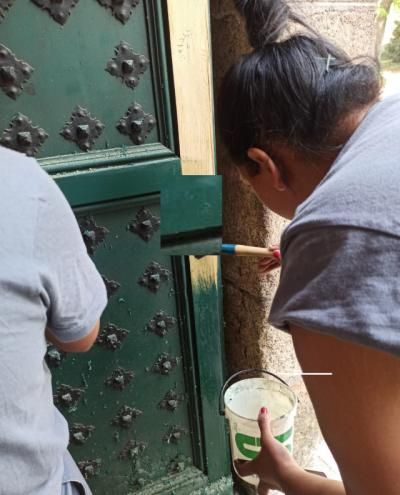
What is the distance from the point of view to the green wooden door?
0.91 meters

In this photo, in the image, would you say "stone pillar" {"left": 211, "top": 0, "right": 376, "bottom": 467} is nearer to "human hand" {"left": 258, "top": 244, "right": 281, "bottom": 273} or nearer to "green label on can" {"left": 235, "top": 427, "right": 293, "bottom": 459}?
"human hand" {"left": 258, "top": 244, "right": 281, "bottom": 273}

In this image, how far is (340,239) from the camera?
1.76 ft

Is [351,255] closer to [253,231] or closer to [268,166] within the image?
[268,166]

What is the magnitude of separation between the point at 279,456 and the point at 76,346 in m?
0.41

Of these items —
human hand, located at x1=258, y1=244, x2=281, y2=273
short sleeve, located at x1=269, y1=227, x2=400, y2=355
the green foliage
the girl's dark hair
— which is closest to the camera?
short sleeve, located at x1=269, y1=227, x2=400, y2=355

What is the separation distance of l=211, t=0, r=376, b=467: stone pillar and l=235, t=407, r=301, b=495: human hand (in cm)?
48

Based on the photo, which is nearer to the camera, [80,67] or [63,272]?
[63,272]

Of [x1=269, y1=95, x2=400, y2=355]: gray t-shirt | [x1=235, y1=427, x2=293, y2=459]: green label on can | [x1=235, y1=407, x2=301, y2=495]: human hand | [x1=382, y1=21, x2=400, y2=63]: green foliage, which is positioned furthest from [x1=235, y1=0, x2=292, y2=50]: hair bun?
[x1=382, y1=21, x2=400, y2=63]: green foliage

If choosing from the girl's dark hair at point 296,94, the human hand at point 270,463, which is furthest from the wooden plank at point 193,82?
the human hand at point 270,463

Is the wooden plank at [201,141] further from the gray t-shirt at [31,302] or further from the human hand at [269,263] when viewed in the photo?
the gray t-shirt at [31,302]

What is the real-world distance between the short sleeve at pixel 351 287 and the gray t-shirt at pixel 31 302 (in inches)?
11.7

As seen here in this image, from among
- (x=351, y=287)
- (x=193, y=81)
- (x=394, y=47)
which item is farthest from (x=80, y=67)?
(x=394, y=47)

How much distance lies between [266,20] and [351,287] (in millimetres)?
604

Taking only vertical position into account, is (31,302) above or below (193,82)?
below
